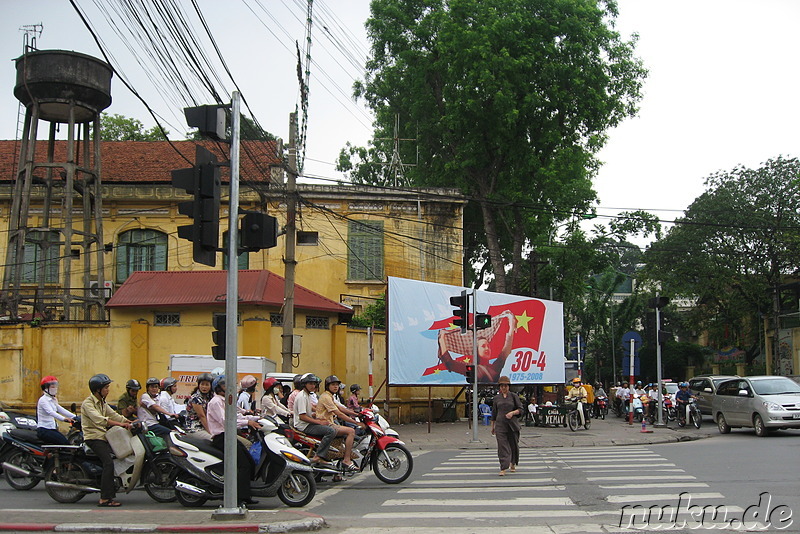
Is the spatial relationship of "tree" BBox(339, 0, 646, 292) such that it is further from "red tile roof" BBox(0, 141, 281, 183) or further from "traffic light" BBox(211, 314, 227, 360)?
"traffic light" BBox(211, 314, 227, 360)

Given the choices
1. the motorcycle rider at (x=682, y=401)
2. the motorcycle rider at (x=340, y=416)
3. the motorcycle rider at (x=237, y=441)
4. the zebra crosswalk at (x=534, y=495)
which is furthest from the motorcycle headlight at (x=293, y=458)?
the motorcycle rider at (x=682, y=401)

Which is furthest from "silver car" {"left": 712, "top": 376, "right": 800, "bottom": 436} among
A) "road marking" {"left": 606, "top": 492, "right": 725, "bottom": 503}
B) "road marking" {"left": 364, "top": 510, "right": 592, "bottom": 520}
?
"road marking" {"left": 364, "top": 510, "right": 592, "bottom": 520}

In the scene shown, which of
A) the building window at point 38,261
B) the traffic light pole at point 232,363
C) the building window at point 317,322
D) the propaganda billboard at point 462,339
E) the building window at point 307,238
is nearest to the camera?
the traffic light pole at point 232,363

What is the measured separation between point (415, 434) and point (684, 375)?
40.5 m

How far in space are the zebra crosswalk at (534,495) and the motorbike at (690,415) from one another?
36.2 feet

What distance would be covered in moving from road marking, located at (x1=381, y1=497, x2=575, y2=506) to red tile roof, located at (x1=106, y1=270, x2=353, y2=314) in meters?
13.9

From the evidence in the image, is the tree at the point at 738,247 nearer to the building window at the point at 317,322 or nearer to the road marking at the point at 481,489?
the building window at the point at 317,322

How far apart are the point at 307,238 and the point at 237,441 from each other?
76.5ft

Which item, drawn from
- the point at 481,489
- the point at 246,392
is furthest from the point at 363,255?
the point at 481,489

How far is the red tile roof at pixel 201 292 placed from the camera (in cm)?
2416

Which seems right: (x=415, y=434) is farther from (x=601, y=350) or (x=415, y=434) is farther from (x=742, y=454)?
(x=601, y=350)

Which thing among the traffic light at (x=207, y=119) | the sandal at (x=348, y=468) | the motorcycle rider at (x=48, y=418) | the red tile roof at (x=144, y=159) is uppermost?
the red tile roof at (x=144, y=159)

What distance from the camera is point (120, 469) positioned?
10.8 m

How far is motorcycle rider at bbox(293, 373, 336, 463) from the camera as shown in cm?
1212
